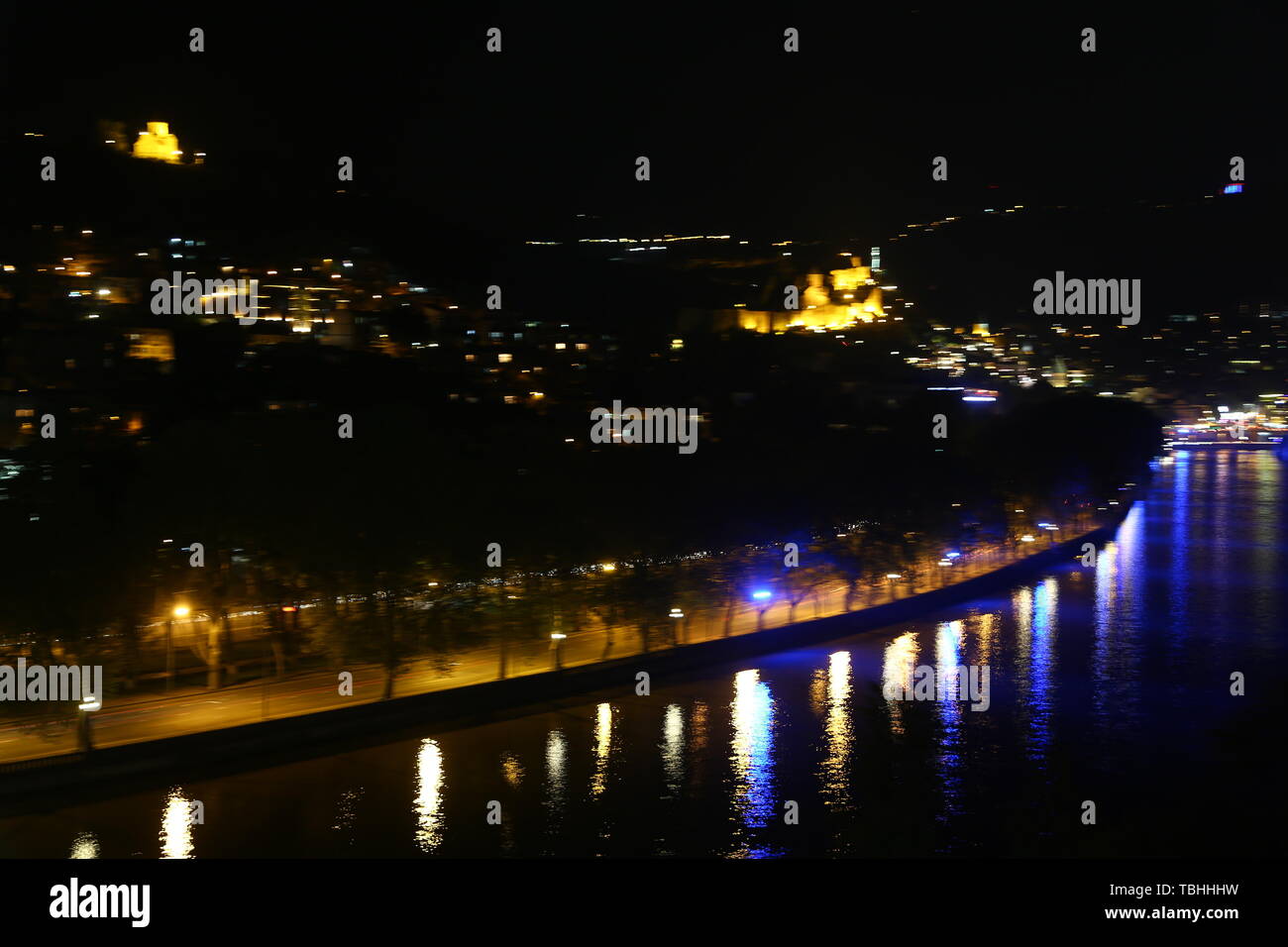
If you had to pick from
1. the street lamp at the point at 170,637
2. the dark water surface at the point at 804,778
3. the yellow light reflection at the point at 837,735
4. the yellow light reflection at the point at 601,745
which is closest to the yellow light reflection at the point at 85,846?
the dark water surface at the point at 804,778

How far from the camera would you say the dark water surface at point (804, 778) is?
29.0 feet

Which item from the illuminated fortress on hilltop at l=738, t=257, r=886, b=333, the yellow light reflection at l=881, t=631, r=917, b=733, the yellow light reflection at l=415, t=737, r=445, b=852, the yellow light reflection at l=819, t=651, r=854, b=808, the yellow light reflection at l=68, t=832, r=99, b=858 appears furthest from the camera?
the illuminated fortress on hilltop at l=738, t=257, r=886, b=333

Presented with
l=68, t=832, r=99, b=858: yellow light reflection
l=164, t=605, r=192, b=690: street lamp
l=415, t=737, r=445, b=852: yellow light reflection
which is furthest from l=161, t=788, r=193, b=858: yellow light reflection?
l=164, t=605, r=192, b=690: street lamp

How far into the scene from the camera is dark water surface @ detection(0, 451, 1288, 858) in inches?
348

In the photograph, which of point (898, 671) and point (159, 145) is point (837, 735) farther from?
point (159, 145)

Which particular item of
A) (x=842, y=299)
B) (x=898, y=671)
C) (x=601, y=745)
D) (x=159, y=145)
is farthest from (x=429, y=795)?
(x=842, y=299)

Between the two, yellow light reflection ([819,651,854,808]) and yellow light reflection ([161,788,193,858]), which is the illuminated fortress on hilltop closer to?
yellow light reflection ([819,651,854,808])

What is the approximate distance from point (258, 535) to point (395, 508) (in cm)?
198

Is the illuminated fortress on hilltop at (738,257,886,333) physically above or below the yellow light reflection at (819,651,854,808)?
above

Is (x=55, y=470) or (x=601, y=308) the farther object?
(x=601, y=308)

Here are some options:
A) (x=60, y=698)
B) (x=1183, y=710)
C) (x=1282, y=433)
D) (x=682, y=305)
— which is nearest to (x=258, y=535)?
(x=60, y=698)

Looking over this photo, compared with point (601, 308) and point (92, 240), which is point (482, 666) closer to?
point (92, 240)

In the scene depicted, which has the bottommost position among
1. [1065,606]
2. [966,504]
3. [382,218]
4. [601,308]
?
[1065,606]

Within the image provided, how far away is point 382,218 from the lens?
4369 centimetres
